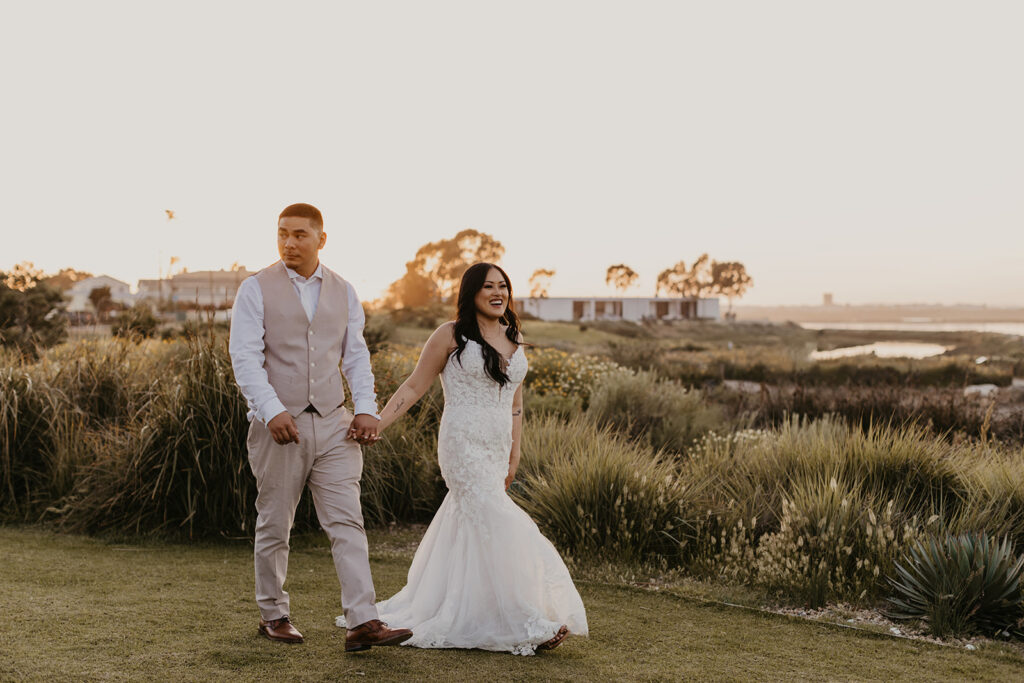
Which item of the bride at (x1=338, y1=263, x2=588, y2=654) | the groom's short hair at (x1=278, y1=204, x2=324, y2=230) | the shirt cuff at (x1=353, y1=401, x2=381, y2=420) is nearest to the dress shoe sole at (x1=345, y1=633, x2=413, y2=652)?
the bride at (x1=338, y1=263, x2=588, y2=654)

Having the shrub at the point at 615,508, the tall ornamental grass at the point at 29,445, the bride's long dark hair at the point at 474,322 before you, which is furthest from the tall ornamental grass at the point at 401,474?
the bride's long dark hair at the point at 474,322

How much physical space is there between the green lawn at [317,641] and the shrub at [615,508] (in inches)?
25.6

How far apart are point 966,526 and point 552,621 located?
10.8 feet

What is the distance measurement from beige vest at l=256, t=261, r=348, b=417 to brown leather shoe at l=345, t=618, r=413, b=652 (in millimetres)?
1006

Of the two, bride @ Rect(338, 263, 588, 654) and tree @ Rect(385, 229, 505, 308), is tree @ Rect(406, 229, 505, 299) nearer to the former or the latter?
tree @ Rect(385, 229, 505, 308)

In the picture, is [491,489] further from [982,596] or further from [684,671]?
[982,596]

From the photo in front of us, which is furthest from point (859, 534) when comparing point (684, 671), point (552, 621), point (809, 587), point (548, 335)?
point (548, 335)

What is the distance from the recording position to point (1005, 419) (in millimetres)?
11000

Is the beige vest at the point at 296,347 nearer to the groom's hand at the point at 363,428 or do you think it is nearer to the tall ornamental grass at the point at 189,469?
the groom's hand at the point at 363,428

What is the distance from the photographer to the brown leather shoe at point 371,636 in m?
4.19

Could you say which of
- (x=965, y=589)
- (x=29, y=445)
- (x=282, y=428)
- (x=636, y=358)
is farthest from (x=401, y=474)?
(x=636, y=358)

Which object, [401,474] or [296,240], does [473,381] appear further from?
[401,474]

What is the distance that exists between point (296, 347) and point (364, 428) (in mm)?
497

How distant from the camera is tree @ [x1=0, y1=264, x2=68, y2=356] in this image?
1927 centimetres
